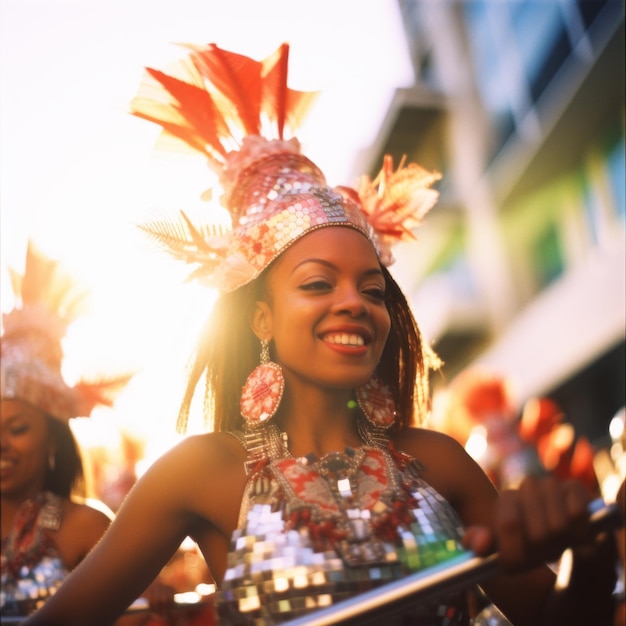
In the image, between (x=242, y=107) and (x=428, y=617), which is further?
(x=242, y=107)

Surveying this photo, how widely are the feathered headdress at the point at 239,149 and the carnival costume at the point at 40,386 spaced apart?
6.30 ft

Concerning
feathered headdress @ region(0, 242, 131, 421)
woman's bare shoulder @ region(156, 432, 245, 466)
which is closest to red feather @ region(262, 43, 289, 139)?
woman's bare shoulder @ region(156, 432, 245, 466)

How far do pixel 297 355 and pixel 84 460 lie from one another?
2872 millimetres

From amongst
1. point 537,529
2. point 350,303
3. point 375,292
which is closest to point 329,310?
point 350,303

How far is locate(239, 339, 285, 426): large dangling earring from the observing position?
271 cm

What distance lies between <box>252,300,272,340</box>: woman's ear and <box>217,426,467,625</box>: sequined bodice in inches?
18.5

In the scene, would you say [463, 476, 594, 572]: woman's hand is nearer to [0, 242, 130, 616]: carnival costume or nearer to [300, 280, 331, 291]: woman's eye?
[300, 280, 331, 291]: woman's eye

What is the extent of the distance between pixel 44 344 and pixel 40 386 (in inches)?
9.9

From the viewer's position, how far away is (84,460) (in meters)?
5.22

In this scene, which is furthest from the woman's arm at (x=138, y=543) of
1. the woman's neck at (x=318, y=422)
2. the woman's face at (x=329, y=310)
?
the woman's face at (x=329, y=310)

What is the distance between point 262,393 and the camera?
2750mm

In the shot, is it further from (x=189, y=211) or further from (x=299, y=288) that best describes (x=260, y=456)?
(x=189, y=211)

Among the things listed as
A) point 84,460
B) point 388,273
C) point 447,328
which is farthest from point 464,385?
point 447,328

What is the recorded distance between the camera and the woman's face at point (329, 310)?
2691 mm
